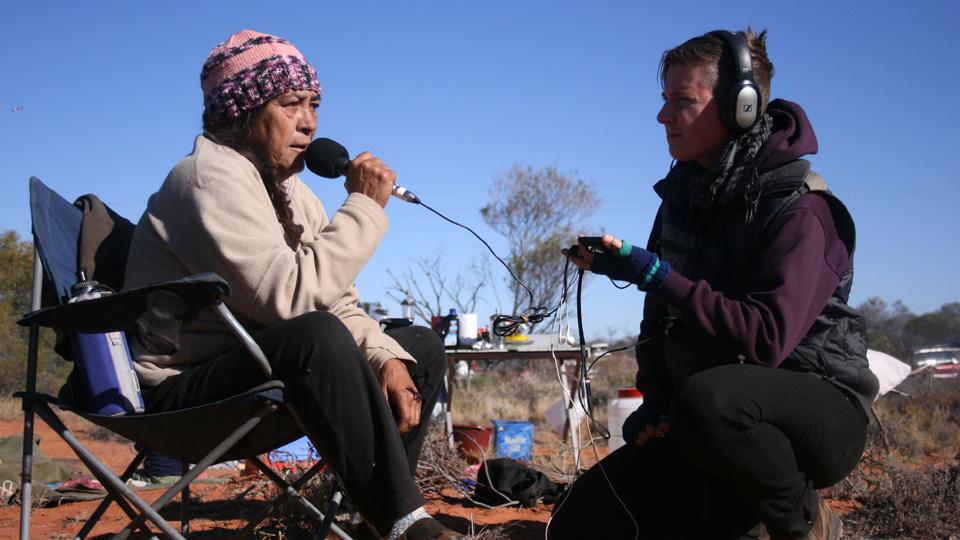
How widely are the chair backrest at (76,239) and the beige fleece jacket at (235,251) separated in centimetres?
14

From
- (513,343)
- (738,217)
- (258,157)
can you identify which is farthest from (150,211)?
(513,343)

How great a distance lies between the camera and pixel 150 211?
265 centimetres

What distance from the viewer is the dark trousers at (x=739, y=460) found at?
2.36 metres

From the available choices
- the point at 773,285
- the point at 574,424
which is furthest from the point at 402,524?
the point at 574,424

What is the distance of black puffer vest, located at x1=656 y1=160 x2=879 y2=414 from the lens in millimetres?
2562

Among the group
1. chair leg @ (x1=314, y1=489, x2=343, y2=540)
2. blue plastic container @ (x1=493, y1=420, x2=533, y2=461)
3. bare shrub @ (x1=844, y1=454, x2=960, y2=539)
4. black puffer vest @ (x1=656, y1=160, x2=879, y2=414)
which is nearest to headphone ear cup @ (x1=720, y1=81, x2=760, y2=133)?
black puffer vest @ (x1=656, y1=160, x2=879, y2=414)

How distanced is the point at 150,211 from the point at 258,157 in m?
0.38

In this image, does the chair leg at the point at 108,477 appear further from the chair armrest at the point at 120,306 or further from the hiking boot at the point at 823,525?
the hiking boot at the point at 823,525

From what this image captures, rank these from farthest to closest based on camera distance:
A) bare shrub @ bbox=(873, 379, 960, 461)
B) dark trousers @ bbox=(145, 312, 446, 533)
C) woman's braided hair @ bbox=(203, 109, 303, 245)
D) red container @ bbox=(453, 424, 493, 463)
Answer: bare shrub @ bbox=(873, 379, 960, 461) < red container @ bbox=(453, 424, 493, 463) < woman's braided hair @ bbox=(203, 109, 303, 245) < dark trousers @ bbox=(145, 312, 446, 533)

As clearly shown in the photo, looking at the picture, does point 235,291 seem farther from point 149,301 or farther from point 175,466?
point 175,466

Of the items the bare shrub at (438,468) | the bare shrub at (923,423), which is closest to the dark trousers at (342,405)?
the bare shrub at (438,468)

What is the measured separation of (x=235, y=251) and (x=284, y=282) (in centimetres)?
16

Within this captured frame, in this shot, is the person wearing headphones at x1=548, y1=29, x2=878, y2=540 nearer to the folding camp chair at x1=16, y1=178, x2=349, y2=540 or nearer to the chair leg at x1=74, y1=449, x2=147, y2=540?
the folding camp chair at x1=16, y1=178, x2=349, y2=540

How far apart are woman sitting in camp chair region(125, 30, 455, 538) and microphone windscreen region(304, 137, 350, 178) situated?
51 millimetres
